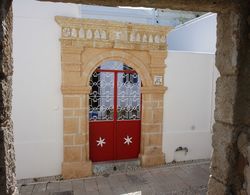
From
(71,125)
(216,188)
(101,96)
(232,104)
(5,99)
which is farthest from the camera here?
(101,96)

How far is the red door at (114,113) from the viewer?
204 inches

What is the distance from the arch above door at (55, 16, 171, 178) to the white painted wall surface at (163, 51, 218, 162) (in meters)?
0.31

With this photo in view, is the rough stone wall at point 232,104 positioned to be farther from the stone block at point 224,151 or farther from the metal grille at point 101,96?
the metal grille at point 101,96

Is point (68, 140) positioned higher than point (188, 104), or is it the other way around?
point (188, 104)

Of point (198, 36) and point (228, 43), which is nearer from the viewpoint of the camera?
point (228, 43)

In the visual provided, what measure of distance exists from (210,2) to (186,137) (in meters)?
4.63

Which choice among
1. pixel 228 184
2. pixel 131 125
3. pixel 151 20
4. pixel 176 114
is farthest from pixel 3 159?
pixel 151 20

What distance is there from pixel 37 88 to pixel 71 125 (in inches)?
40.8

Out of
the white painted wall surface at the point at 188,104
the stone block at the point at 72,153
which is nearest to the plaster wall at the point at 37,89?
the stone block at the point at 72,153

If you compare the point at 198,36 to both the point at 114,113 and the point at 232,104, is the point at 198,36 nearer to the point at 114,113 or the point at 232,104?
the point at 114,113

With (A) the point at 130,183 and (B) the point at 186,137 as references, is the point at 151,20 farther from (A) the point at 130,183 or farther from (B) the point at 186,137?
(A) the point at 130,183

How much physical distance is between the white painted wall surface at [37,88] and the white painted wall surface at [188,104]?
8.35ft

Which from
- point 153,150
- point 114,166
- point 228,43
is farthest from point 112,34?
point 228,43

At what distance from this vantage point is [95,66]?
491cm
